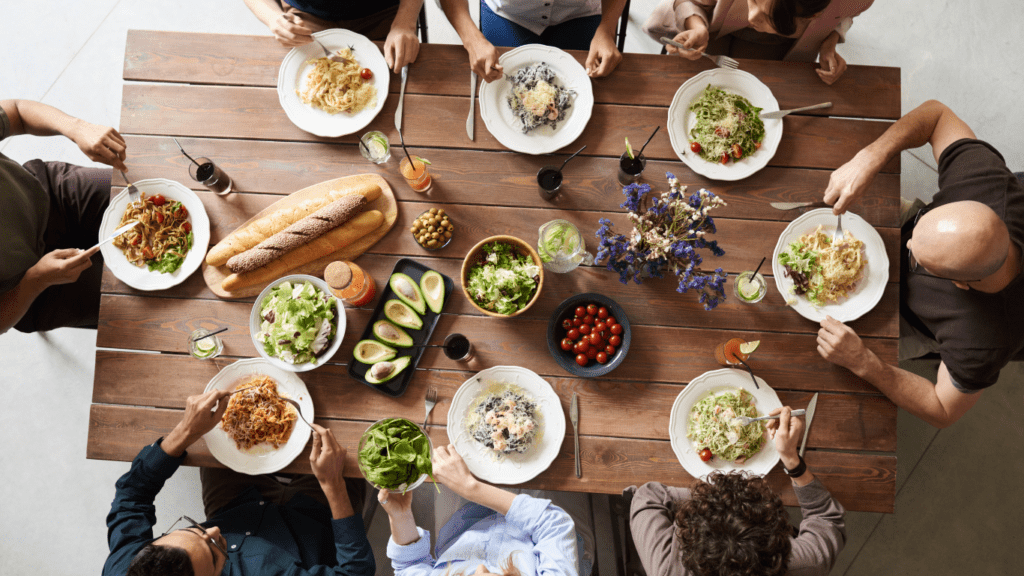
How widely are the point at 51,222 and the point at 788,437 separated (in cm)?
325

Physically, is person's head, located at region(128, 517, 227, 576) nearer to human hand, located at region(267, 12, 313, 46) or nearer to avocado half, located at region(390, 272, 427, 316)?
avocado half, located at region(390, 272, 427, 316)

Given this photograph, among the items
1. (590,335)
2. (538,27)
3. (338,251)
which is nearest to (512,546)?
(590,335)

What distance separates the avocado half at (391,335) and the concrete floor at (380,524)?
1.56 meters

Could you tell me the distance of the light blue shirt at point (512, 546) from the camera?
203cm

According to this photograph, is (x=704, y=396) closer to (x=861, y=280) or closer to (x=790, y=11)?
(x=861, y=280)

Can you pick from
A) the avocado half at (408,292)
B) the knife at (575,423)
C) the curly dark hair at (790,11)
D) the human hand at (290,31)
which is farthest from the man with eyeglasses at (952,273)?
the human hand at (290,31)

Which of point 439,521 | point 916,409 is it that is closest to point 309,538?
point 439,521

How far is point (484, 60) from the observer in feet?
7.02

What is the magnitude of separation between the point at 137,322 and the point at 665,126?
88.5 inches

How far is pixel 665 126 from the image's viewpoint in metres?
2.18

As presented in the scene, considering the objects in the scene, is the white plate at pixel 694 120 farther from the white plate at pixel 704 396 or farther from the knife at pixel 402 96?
the knife at pixel 402 96

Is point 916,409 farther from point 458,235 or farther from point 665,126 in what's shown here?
point 458,235

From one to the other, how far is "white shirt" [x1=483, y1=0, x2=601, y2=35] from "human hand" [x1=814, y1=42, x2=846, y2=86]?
1038 mm

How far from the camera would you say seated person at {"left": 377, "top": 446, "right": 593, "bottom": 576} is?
198 cm
